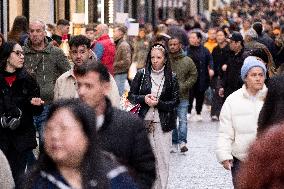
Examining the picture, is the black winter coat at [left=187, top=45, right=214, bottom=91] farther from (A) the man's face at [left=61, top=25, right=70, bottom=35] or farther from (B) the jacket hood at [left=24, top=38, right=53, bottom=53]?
(B) the jacket hood at [left=24, top=38, right=53, bottom=53]

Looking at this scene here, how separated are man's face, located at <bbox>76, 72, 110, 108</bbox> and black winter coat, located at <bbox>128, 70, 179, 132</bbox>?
4.44 meters

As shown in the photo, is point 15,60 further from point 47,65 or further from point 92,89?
point 92,89

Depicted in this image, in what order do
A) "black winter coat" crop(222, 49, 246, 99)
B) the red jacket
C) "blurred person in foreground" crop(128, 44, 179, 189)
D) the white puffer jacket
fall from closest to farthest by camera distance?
1. the white puffer jacket
2. "blurred person in foreground" crop(128, 44, 179, 189)
3. "black winter coat" crop(222, 49, 246, 99)
4. the red jacket

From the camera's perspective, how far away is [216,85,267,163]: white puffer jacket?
7.93 metres

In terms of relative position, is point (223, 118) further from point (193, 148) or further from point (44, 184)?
point (193, 148)

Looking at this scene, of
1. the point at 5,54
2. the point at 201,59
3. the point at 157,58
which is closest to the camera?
the point at 5,54

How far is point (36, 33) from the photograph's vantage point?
34.9 feet

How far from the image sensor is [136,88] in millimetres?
10453

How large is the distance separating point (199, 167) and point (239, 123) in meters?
5.57

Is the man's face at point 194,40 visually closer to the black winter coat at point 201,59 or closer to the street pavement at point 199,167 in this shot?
the black winter coat at point 201,59

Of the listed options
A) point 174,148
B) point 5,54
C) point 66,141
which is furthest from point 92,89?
point 174,148

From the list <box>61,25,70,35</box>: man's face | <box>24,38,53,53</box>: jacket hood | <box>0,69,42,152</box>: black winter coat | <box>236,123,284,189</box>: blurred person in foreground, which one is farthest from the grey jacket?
<box>236,123,284,189</box>: blurred person in foreground

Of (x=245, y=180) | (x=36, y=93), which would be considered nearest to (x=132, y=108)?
(x=36, y=93)

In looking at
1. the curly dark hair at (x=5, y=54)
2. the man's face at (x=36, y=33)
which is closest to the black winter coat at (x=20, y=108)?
the curly dark hair at (x=5, y=54)
